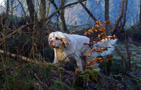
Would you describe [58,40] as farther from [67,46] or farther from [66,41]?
[67,46]

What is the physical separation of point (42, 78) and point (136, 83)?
220cm

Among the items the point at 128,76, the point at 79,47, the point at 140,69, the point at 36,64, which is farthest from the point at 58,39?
the point at 140,69

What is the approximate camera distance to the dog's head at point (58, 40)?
15.3 ft

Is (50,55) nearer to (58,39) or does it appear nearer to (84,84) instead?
(58,39)

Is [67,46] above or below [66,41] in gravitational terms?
below

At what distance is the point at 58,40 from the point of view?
4.80 metres

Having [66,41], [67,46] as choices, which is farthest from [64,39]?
[67,46]

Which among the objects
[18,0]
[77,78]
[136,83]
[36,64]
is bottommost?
[136,83]

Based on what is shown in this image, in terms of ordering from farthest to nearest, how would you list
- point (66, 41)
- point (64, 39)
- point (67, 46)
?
1. point (67, 46)
2. point (66, 41)
3. point (64, 39)

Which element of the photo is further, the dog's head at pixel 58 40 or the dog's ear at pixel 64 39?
the dog's ear at pixel 64 39

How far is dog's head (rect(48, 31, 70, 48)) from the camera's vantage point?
4.66 m

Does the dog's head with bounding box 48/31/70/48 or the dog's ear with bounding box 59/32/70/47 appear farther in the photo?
the dog's ear with bounding box 59/32/70/47

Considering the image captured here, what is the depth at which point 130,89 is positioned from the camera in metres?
3.61

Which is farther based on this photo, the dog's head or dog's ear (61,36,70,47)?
dog's ear (61,36,70,47)
